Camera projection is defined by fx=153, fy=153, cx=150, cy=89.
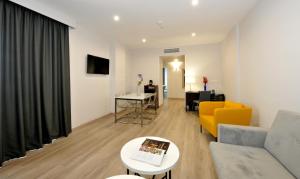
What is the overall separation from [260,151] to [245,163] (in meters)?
0.40

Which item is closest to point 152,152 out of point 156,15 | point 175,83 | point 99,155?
point 99,155

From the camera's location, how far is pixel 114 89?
5395 mm

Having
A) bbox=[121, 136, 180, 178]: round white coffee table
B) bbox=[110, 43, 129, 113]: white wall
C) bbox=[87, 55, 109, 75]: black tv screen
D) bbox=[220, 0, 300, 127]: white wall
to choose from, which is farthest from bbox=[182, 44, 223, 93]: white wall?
bbox=[121, 136, 180, 178]: round white coffee table

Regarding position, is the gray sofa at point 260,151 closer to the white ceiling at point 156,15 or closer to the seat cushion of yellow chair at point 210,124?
the seat cushion of yellow chair at point 210,124

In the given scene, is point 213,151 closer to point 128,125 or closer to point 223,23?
point 128,125

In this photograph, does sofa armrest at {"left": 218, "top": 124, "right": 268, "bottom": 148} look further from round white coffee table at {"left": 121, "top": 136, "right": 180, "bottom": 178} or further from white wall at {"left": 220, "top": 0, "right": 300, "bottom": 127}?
round white coffee table at {"left": 121, "top": 136, "right": 180, "bottom": 178}

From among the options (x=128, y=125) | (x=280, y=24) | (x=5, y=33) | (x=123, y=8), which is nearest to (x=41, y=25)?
(x=5, y=33)

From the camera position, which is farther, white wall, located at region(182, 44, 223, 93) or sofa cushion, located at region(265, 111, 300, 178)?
white wall, located at region(182, 44, 223, 93)

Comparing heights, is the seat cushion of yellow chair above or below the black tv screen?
below

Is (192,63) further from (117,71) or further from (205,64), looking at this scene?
(117,71)

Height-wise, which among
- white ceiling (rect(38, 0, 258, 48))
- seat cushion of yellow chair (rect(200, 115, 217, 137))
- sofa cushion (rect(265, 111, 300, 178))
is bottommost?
seat cushion of yellow chair (rect(200, 115, 217, 137))

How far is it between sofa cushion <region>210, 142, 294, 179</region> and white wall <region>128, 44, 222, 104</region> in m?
4.47

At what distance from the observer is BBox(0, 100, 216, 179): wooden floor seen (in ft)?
6.62

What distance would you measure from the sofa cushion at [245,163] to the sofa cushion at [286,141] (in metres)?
0.06
